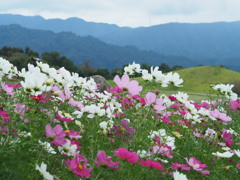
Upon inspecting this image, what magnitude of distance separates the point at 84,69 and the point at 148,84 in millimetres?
63814

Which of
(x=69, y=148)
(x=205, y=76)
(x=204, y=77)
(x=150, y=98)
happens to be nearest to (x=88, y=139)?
(x=150, y=98)

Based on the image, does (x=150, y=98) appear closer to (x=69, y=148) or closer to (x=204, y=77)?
(x=69, y=148)

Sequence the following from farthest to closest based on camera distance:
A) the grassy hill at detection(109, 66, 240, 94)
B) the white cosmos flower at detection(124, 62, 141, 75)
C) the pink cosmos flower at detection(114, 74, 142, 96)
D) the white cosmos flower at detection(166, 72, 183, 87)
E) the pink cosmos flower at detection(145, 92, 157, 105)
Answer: the grassy hill at detection(109, 66, 240, 94), the white cosmos flower at detection(124, 62, 141, 75), the white cosmos flower at detection(166, 72, 183, 87), the pink cosmos flower at detection(145, 92, 157, 105), the pink cosmos flower at detection(114, 74, 142, 96)

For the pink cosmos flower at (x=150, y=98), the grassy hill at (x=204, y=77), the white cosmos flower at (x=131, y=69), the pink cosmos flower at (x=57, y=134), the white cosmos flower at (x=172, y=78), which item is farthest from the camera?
the grassy hill at (x=204, y=77)

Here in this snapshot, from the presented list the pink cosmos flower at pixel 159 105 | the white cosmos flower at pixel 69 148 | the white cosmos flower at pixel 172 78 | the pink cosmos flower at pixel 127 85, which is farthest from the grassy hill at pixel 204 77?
the white cosmos flower at pixel 69 148

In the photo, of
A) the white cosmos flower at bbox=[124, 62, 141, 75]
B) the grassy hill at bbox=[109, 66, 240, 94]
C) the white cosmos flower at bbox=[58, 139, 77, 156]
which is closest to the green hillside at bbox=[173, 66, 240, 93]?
the grassy hill at bbox=[109, 66, 240, 94]

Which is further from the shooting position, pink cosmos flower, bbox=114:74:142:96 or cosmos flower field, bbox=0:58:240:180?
pink cosmos flower, bbox=114:74:142:96

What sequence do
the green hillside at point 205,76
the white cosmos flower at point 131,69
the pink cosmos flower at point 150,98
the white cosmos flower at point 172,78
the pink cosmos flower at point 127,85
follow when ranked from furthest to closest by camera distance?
the green hillside at point 205,76 < the white cosmos flower at point 131,69 < the white cosmos flower at point 172,78 < the pink cosmos flower at point 150,98 < the pink cosmos flower at point 127,85

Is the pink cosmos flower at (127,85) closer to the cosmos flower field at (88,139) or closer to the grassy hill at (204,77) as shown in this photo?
the cosmos flower field at (88,139)

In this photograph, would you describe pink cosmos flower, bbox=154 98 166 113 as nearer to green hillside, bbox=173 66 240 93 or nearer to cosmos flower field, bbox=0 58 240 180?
cosmos flower field, bbox=0 58 240 180

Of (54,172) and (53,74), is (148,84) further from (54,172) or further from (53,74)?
(54,172)

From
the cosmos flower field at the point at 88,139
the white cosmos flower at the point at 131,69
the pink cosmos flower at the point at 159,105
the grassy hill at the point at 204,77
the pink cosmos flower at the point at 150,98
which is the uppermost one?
the white cosmos flower at the point at 131,69

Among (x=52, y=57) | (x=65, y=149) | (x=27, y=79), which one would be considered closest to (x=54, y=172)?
(x=65, y=149)

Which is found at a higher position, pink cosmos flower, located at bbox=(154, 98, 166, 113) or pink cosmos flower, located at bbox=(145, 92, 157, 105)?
pink cosmos flower, located at bbox=(145, 92, 157, 105)
